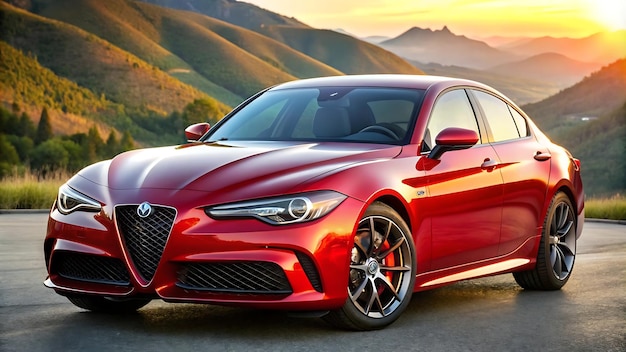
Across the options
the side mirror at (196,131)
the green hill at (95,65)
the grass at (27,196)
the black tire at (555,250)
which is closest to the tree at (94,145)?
the green hill at (95,65)

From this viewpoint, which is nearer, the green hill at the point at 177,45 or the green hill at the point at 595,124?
the green hill at the point at 595,124

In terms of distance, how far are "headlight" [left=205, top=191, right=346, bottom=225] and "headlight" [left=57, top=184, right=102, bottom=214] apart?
82 cm

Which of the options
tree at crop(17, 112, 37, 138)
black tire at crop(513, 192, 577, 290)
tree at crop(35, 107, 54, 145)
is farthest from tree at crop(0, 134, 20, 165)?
black tire at crop(513, 192, 577, 290)

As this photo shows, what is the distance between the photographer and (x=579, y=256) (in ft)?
41.7

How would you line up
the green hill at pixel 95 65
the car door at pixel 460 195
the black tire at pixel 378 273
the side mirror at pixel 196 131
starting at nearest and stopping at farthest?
the black tire at pixel 378 273 → the car door at pixel 460 195 → the side mirror at pixel 196 131 → the green hill at pixel 95 65

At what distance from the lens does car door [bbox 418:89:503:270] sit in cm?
712

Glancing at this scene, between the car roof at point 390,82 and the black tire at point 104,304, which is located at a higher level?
the car roof at point 390,82

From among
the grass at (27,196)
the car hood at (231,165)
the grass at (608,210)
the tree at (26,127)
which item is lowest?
the tree at (26,127)

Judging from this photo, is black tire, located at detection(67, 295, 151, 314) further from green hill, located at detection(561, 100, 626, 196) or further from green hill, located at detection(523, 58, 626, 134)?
green hill, located at detection(523, 58, 626, 134)

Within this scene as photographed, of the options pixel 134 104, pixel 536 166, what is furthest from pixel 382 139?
pixel 134 104

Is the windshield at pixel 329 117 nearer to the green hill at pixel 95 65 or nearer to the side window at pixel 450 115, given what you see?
the side window at pixel 450 115

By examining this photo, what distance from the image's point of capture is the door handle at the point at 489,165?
777cm

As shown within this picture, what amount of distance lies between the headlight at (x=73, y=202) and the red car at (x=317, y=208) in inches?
0.4

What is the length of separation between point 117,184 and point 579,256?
25.3ft
